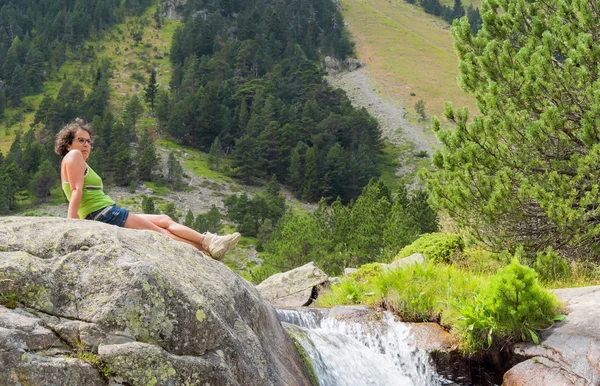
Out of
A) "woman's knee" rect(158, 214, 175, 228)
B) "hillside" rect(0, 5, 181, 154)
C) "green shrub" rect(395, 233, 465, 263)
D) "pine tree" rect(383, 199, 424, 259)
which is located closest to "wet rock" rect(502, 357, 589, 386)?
"woman's knee" rect(158, 214, 175, 228)

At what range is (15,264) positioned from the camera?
4.54 metres

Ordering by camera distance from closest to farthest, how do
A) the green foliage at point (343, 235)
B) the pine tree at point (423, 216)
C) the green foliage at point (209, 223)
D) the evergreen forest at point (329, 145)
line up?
the evergreen forest at point (329, 145) → the green foliage at point (343, 235) → the pine tree at point (423, 216) → the green foliage at point (209, 223)

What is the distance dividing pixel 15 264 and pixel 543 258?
10.0 metres

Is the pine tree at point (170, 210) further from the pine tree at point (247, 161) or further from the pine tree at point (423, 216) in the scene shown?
the pine tree at point (423, 216)

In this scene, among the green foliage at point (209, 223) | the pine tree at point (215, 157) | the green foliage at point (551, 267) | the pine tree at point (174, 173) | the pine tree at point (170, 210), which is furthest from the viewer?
the pine tree at point (215, 157)

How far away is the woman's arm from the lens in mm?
6590

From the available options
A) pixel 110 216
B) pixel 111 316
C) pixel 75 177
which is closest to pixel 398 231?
pixel 110 216

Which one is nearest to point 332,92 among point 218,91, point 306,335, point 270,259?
point 218,91

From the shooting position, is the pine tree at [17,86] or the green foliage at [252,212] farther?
the pine tree at [17,86]

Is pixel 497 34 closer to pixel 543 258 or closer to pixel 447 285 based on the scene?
pixel 543 258

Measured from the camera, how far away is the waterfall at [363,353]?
781 cm

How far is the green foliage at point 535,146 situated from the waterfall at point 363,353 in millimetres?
3934

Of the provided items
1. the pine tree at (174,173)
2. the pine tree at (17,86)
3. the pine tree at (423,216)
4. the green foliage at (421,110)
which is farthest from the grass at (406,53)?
the pine tree at (423,216)

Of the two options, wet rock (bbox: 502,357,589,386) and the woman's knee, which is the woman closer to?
the woman's knee
